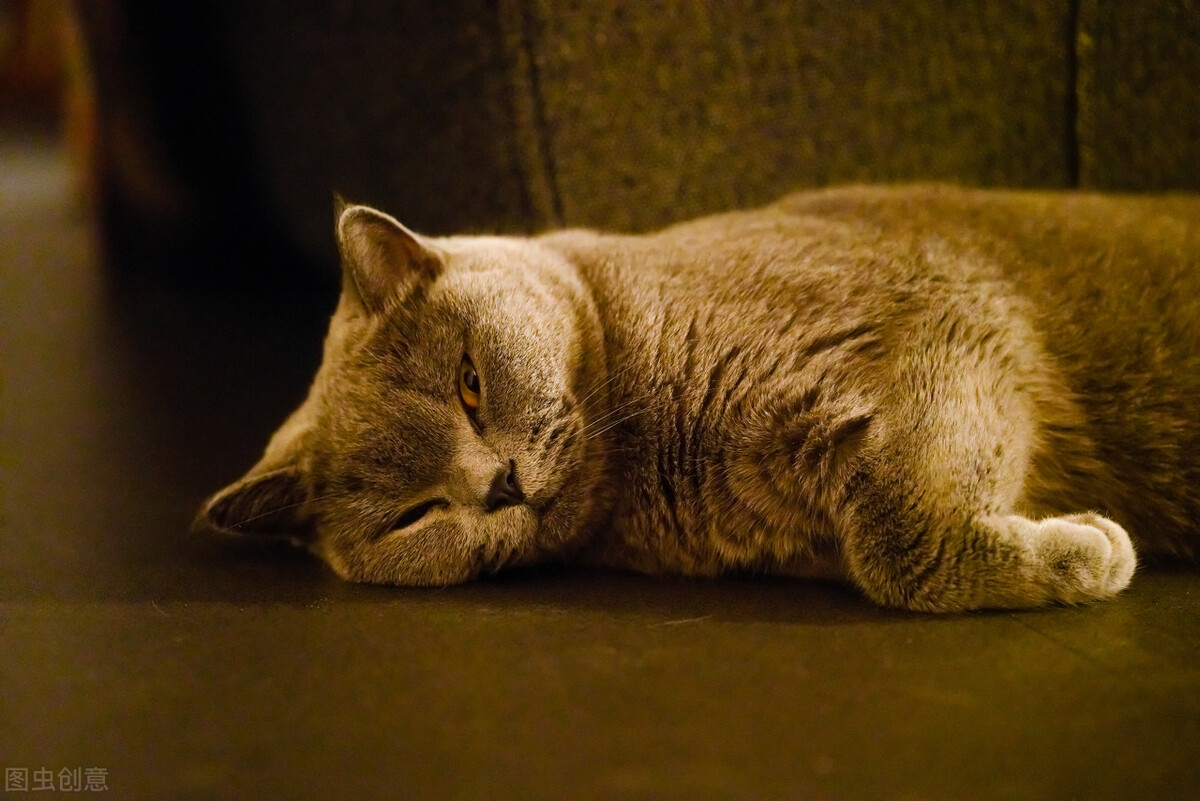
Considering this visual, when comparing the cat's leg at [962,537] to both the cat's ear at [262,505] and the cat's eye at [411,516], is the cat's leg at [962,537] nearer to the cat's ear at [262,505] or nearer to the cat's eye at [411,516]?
the cat's eye at [411,516]

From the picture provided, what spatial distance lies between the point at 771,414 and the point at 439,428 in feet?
1.42

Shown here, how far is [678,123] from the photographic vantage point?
73.5 inches

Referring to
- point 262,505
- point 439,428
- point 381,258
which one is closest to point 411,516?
point 439,428

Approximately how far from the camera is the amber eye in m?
1.20

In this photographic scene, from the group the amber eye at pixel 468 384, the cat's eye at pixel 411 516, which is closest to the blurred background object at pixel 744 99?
the amber eye at pixel 468 384

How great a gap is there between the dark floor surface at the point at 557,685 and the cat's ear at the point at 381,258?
0.42 metres

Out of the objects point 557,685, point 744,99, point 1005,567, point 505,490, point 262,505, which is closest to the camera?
point 557,685

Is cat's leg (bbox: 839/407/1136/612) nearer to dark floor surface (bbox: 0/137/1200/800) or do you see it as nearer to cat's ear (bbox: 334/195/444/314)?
dark floor surface (bbox: 0/137/1200/800)

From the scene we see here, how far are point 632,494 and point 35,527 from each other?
3.29 ft

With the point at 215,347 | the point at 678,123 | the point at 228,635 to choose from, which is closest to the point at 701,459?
the point at 228,635

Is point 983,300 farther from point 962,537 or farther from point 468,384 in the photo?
point 468,384

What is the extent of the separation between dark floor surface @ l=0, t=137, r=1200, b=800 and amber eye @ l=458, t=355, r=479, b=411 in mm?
247

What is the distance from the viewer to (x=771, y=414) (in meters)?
1.13

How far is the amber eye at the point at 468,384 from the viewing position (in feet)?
3.93
